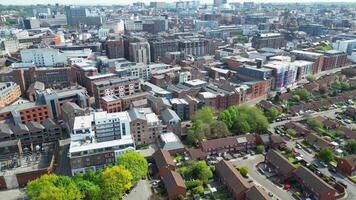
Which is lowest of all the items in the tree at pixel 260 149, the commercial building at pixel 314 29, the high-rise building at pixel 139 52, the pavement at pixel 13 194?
the pavement at pixel 13 194

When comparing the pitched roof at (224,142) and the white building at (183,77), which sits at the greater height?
the white building at (183,77)

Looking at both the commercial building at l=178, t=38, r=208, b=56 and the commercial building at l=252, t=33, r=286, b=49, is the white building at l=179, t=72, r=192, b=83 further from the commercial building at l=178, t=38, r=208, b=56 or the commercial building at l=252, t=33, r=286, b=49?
the commercial building at l=252, t=33, r=286, b=49

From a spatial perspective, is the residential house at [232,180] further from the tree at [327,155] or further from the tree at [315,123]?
the tree at [315,123]

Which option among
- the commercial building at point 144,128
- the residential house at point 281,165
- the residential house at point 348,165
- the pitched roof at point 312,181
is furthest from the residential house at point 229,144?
the residential house at point 348,165

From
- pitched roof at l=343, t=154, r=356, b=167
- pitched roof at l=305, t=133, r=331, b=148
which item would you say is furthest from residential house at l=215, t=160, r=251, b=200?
pitched roof at l=305, t=133, r=331, b=148

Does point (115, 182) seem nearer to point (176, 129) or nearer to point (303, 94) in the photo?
point (176, 129)

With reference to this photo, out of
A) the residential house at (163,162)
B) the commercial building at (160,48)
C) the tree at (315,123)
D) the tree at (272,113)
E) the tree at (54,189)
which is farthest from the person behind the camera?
the commercial building at (160,48)

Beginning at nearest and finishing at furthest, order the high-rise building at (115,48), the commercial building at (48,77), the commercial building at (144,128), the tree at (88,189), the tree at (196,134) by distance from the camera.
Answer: the tree at (88,189) < the commercial building at (144,128) < the tree at (196,134) < the commercial building at (48,77) < the high-rise building at (115,48)
